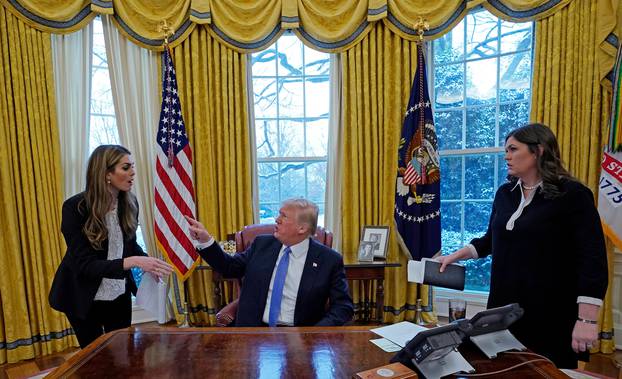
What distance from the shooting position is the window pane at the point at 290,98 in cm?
375

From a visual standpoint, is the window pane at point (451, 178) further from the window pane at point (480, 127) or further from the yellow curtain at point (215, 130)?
the yellow curtain at point (215, 130)

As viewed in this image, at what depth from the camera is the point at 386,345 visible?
131 centimetres

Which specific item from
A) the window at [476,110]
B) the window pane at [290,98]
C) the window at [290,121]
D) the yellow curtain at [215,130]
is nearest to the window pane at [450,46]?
the window at [476,110]

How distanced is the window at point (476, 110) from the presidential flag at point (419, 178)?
0.46 m

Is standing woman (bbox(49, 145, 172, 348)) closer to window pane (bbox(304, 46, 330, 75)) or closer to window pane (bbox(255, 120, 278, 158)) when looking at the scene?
window pane (bbox(255, 120, 278, 158))

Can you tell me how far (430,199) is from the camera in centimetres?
320

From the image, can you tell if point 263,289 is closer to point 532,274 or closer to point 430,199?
point 532,274

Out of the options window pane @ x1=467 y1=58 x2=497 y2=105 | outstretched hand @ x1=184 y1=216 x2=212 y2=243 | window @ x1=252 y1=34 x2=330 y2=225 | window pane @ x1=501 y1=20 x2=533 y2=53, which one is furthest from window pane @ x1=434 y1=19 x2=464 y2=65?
outstretched hand @ x1=184 y1=216 x2=212 y2=243

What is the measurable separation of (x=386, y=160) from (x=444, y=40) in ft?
4.15

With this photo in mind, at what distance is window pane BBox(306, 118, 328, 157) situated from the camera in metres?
3.74

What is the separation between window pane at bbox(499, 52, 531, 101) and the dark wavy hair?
1989 millimetres

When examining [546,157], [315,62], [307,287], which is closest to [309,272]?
[307,287]

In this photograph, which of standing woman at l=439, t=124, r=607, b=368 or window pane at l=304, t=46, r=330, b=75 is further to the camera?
window pane at l=304, t=46, r=330, b=75

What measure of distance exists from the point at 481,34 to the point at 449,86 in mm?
511
